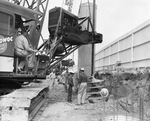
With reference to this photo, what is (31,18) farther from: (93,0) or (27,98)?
(93,0)

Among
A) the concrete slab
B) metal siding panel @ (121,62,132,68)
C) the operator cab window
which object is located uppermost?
the operator cab window

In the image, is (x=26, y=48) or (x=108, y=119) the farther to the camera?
(x=26, y=48)

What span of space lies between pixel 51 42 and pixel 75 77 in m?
2.05

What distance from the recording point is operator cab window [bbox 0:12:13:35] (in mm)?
6266

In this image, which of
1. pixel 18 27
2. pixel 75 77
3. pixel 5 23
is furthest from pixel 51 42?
pixel 5 23

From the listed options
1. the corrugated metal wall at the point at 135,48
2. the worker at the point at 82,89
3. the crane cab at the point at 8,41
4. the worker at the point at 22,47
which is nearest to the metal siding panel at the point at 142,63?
the corrugated metal wall at the point at 135,48

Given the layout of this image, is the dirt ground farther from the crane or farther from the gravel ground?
the crane

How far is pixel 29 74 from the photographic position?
278 inches

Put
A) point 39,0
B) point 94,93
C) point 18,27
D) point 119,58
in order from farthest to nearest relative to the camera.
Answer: point 119,58
point 39,0
point 94,93
point 18,27

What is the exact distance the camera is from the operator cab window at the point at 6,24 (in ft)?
20.6

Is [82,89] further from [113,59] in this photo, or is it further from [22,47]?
[113,59]

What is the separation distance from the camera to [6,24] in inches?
252

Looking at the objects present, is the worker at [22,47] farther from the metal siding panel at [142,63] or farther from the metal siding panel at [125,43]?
the metal siding panel at [125,43]

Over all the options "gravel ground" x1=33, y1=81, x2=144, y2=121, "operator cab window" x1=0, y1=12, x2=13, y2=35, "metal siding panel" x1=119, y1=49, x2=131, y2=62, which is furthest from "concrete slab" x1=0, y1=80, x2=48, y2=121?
"metal siding panel" x1=119, y1=49, x2=131, y2=62
